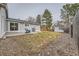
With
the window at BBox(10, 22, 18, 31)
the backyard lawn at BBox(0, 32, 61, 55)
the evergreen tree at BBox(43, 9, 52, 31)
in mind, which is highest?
the evergreen tree at BBox(43, 9, 52, 31)

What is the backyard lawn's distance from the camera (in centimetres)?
235

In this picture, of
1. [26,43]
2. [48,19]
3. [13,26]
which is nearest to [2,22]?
[13,26]

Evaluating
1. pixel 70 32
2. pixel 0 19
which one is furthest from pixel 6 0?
pixel 70 32

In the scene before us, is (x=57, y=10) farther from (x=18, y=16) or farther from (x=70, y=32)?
(x=18, y=16)

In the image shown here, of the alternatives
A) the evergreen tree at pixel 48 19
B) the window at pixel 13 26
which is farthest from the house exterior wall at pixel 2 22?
the evergreen tree at pixel 48 19

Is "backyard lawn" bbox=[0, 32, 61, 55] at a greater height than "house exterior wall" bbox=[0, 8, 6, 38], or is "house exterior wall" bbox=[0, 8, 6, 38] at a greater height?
"house exterior wall" bbox=[0, 8, 6, 38]

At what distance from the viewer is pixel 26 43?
236cm

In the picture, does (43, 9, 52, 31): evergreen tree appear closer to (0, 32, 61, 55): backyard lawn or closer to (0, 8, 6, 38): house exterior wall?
(0, 32, 61, 55): backyard lawn

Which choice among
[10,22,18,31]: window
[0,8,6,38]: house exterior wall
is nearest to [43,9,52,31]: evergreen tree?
[10,22,18,31]: window

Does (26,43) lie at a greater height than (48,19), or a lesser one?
lesser

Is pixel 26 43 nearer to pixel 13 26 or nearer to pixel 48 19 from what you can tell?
pixel 13 26

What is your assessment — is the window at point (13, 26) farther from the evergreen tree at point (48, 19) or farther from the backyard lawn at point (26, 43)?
the evergreen tree at point (48, 19)

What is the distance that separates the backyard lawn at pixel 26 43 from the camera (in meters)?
2.35

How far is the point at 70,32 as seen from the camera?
2338 millimetres
